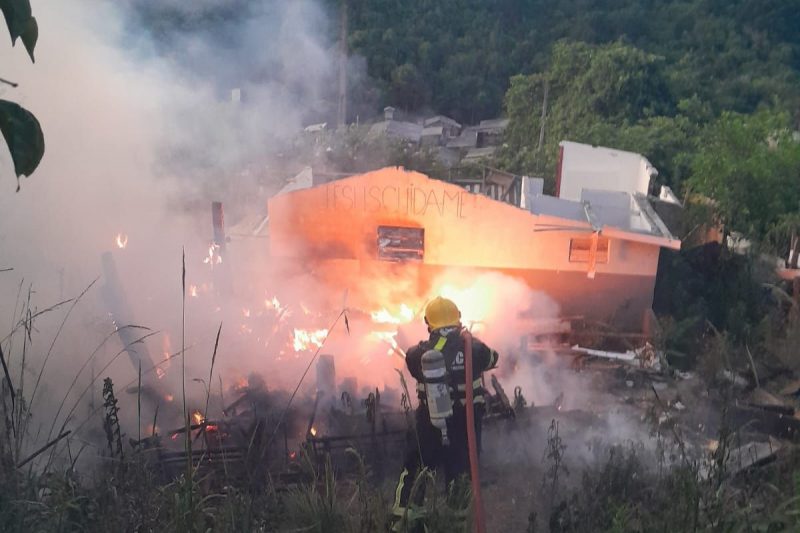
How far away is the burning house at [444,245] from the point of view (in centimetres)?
1287

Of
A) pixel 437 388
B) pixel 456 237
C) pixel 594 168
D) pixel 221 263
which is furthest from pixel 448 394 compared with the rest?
pixel 594 168

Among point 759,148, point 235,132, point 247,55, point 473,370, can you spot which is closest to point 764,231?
point 759,148

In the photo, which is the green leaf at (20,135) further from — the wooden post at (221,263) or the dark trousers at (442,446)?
the wooden post at (221,263)

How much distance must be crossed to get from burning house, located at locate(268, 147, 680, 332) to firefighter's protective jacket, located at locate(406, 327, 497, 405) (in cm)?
824

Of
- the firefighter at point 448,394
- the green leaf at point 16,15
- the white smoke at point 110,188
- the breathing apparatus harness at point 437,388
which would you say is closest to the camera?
the green leaf at point 16,15

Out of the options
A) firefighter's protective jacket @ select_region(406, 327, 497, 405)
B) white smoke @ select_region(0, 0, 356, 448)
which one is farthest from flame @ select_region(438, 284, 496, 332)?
firefighter's protective jacket @ select_region(406, 327, 497, 405)

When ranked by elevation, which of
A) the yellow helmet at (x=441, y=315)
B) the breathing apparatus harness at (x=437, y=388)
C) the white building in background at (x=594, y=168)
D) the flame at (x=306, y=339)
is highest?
the white building in background at (x=594, y=168)

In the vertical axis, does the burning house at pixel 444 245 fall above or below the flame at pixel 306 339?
above

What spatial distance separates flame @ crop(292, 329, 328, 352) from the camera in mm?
11016

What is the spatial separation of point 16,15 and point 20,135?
0.95 ft

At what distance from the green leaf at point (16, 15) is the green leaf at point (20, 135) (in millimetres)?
168

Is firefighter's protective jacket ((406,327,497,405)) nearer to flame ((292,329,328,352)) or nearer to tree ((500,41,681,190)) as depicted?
flame ((292,329,328,352))

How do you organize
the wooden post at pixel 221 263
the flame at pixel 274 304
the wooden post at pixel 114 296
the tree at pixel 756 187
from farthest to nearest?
the tree at pixel 756 187, the wooden post at pixel 221 263, the flame at pixel 274 304, the wooden post at pixel 114 296

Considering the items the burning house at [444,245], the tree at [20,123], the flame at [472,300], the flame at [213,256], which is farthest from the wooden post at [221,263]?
the tree at [20,123]
